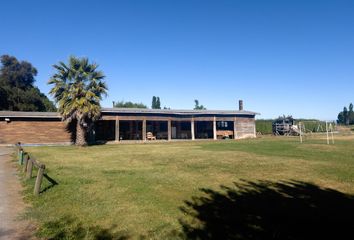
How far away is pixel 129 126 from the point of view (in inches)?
1485

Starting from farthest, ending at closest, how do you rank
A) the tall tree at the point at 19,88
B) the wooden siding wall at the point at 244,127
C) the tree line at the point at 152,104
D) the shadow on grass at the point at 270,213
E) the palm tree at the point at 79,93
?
the tree line at the point at 152,104 < the tall tree at the point at 19,88 < the wooden siding wall at the point at 244,127 < the palm tree at the point at 79,93 < the shadow on grass at the point at 270,213

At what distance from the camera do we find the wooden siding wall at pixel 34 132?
28656mm

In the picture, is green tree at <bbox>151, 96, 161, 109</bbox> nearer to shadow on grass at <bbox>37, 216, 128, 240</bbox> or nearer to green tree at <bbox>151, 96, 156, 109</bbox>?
green tree at <bbox>151, 96, 156, 109</bbox>

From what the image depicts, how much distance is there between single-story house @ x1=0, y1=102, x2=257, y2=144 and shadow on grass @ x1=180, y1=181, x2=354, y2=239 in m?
25.7

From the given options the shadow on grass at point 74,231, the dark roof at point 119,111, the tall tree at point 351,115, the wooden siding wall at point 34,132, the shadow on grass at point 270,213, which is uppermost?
the tall tree at point 351,115

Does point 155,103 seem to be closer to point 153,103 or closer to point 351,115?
point 153,103

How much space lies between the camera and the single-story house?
1147 inches

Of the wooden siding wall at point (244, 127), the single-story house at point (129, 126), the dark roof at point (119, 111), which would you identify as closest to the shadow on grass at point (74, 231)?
the dark roof at point (119, 111)

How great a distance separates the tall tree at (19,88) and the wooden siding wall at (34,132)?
2513 centimetres

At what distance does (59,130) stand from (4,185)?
21669mm

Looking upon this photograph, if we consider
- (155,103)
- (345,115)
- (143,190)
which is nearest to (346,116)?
(345,115)

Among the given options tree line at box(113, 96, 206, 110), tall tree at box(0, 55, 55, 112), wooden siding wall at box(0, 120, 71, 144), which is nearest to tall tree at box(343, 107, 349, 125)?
tree line at box(113, 96, 206, 110)

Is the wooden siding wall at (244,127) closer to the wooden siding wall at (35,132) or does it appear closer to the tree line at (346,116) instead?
the wooden siding wall at (35,132)

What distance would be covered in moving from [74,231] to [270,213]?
413 centimetres
